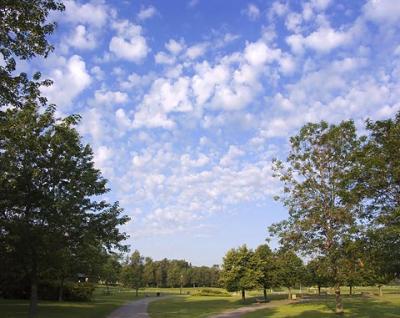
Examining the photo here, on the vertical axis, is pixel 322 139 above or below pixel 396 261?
above

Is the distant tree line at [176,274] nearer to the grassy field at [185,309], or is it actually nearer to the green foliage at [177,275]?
the green foliage at [177,275]

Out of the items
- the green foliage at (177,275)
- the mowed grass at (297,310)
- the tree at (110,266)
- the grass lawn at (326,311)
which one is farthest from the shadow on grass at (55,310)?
the green foliage at (177,275)

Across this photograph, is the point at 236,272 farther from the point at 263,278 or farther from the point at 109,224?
the point at 109,224

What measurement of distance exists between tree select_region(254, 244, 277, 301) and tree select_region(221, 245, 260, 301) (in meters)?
0.66

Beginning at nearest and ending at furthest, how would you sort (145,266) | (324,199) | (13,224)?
(13,224)
(324,199)
(145,266)

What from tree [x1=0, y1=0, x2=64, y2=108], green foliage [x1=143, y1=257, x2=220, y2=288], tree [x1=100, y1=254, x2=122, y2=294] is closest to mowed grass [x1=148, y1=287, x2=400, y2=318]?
tree [x1=100, y1=254, x2=122, y2=294]

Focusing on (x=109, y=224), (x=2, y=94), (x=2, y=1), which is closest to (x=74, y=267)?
(x=109, y=224)

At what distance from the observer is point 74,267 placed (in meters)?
26.3

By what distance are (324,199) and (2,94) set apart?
23431 mm

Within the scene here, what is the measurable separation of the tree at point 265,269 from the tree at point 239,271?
66 cm

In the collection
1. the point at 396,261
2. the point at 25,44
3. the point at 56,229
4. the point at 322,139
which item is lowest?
the point at 396,261

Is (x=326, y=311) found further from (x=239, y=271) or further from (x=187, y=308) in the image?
(x=239, y=271)

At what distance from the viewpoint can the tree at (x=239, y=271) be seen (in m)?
57.7

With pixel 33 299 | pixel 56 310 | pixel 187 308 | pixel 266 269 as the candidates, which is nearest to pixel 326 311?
pixel 187 308
